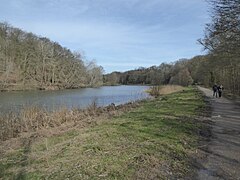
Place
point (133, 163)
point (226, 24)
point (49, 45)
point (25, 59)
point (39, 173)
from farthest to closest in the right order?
point (49, 45)
point (25, 59)
point (226, 24)
point (133, 163)
point (39, 173)

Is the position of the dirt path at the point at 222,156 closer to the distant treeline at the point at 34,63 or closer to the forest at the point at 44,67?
the forest at the point at 44,67

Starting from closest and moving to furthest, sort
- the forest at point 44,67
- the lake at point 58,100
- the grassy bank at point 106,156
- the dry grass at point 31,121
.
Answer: the grassy bank at point 106,156 → the dry grass at point 31,121 → the lake at point 58,100 → the forest at point 44,67

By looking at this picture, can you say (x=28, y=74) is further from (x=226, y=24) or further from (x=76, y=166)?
(x=76, y=166)

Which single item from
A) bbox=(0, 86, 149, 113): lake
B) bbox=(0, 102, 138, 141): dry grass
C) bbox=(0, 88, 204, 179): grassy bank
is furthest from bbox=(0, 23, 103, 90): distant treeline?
bbox=(0, 88, 204, 179): grassy bank

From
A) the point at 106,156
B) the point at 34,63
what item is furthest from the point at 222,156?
the point at 34,63

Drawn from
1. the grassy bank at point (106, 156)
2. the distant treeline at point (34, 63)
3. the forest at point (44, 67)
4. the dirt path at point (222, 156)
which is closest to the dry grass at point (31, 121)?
the grassy bank at point (106, 156)

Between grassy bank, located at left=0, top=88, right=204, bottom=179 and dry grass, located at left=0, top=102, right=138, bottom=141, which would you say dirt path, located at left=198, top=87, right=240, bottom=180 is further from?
dry grass, located at left=0, top=102, right=138, bottom=141

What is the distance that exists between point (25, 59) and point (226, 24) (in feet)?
220

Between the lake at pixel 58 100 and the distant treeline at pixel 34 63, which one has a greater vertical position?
the distant treeline at pixel 34 63

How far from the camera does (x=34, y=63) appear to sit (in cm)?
8031

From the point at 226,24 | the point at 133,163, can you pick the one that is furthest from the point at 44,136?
the point at 226,24

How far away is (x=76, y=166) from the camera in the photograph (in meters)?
6.92

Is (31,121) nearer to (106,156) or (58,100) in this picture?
(106,156)

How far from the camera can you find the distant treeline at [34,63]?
2788 inches
